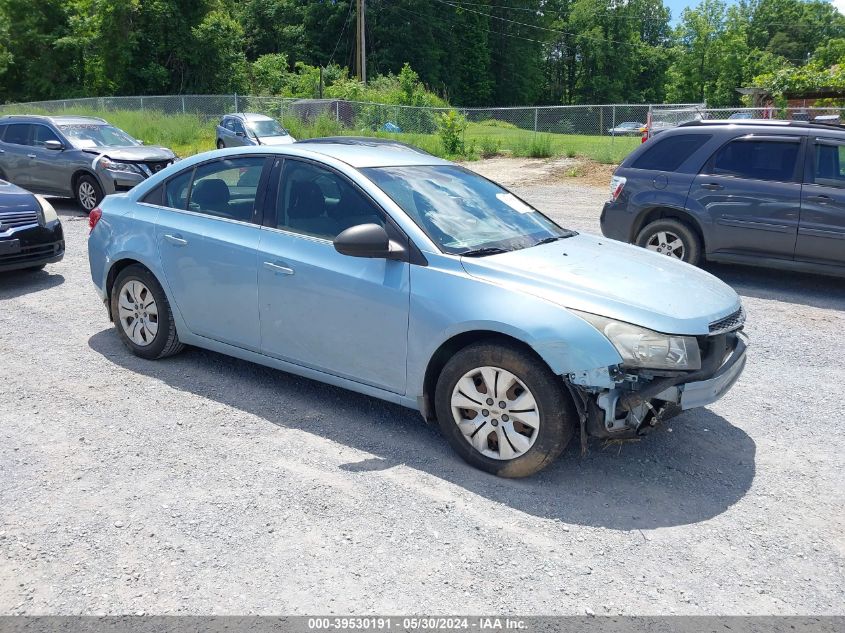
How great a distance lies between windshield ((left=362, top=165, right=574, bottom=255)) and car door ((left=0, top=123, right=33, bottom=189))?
37.8 ft

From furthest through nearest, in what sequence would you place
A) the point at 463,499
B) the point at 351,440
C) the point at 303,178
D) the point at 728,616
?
1. the point at 303,178
2. the point at 351,440
3. the point at 463,499
4. the point at 728,616

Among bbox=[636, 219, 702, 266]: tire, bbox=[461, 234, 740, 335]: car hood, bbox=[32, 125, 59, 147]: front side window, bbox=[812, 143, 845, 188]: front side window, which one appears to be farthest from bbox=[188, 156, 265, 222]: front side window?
bbox=[32, 125, 59, 147]: front side window

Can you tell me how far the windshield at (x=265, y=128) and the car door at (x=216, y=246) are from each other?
19.3 m

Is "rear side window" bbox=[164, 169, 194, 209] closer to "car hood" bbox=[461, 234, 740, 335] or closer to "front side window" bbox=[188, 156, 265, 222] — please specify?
"front side window" bbox=[188, 156, 265, 222]

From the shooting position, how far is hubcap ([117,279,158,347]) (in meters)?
5.85

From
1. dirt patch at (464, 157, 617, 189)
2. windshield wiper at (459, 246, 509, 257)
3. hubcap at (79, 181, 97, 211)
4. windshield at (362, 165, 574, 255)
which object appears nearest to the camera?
windshield wiper at (459, 246, 509, 257)

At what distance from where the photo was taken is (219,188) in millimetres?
5570

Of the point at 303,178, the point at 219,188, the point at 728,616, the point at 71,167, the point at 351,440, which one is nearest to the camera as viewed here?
the point at 728,616

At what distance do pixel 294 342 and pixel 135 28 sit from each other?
42.3 meters

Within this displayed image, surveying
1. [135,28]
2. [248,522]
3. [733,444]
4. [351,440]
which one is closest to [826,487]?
[733,444]

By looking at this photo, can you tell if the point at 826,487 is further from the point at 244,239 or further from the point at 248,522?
the point at 244,239

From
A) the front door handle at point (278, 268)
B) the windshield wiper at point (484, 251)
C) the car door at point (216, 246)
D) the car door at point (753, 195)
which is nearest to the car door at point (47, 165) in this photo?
the car door at point (216, 246)

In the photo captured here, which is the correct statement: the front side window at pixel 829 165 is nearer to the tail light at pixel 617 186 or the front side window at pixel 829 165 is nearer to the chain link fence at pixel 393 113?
the tail light at pixel 617 186

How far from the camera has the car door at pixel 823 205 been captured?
8070 mm
